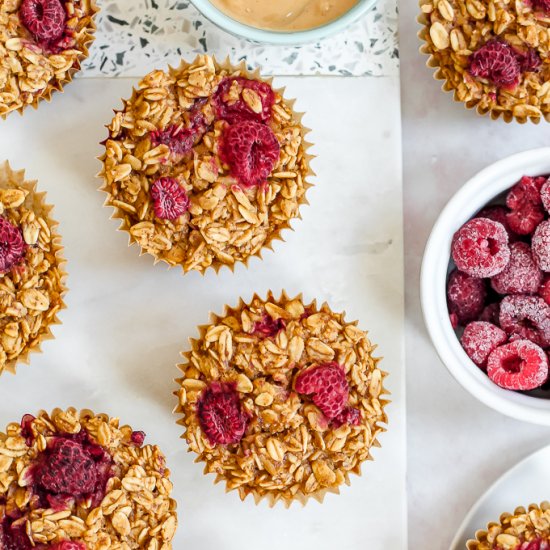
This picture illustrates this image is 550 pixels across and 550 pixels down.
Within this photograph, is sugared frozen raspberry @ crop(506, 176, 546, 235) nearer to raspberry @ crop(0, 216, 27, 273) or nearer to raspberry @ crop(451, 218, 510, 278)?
raspberry @ crop(451, 218, 510, 278)

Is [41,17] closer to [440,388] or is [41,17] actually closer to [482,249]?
[482,249]

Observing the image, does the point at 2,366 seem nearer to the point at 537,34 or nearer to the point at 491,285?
the point at 491,285

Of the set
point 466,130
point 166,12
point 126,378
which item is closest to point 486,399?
point 466,130

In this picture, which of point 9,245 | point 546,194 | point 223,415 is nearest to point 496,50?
point 546,194

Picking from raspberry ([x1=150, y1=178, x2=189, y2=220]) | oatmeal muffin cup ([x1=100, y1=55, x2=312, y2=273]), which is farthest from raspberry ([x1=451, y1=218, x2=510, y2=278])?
raspberry ([x1=150, y1=178, x2=189, y2=220])

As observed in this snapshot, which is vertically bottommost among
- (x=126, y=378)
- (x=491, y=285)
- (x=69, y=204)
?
(x=126, y=378)

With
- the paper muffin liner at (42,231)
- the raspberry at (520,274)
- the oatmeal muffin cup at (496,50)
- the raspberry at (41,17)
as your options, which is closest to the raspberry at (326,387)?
the raspberry at (520,274)
